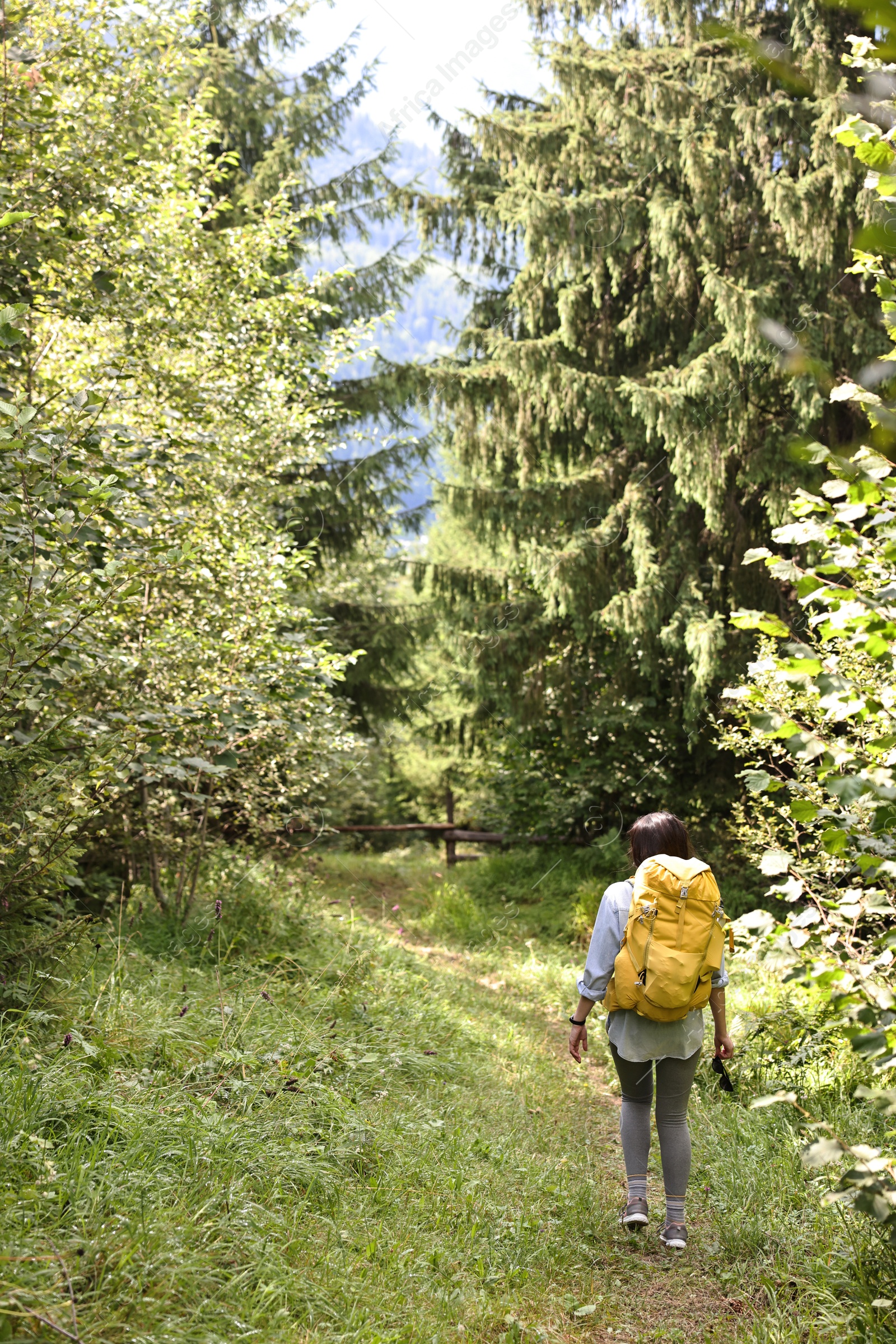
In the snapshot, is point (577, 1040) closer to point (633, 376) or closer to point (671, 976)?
point (671, 976)

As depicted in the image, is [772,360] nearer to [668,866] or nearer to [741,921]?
[668,866]

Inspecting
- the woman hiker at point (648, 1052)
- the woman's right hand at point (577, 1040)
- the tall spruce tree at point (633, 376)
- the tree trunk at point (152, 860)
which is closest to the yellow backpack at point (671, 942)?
the woman hiker at point (648, 1052)

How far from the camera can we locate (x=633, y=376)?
32.7 feet

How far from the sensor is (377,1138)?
3.83 meters

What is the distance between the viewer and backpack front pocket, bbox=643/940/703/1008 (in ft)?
11.1

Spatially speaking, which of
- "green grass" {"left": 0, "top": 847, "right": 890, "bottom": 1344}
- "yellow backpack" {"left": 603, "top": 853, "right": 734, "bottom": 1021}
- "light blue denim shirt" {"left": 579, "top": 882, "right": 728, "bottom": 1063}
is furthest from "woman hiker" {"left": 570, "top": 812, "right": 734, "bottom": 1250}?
"green grass" {"left": 0, "top": 847, "right": 890, "bottom": 1344}

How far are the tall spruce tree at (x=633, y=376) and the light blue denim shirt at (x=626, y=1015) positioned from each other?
499 centimetres

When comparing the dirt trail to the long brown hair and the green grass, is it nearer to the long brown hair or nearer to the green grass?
the green grass

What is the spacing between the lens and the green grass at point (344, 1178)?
2.58m

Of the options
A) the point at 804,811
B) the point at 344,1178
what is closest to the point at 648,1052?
the point at 344,1178

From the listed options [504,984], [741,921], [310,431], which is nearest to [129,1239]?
[741,921]

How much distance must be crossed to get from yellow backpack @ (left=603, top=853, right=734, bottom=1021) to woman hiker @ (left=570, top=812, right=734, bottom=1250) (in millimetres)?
104

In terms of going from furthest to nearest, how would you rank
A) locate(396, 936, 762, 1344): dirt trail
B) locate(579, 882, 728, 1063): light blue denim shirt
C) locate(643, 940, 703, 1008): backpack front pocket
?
locate(579, 882, 728, 1063): light blue denim shirt, locate(643, 940, 703, 1008): backpack front pocket, locate(396, 936, 762, 1344): dirt trail

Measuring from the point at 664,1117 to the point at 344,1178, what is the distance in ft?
4.04
